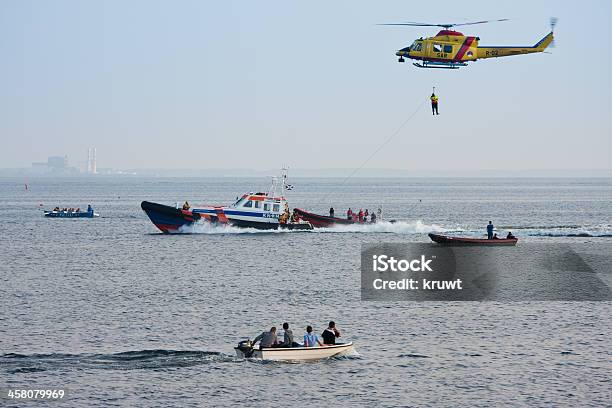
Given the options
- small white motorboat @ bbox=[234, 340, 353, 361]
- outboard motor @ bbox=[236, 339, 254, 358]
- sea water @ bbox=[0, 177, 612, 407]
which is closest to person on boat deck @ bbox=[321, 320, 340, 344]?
small white motorboat @ bbox=[234, 340, 353, 361]

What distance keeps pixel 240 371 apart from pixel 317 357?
3586 mm

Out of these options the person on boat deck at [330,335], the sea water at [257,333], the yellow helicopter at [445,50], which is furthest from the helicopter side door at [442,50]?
the person on boat deck at [330,335]

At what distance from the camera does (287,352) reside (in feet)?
130

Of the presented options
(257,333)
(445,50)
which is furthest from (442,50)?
(257,333)

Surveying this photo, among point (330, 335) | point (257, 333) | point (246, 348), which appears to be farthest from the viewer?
point (257, 333)

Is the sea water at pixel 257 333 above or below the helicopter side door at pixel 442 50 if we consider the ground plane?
below

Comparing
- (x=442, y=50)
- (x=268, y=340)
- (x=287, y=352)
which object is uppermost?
(x=442, y=50)

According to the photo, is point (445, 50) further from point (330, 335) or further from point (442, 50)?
point (330, 335)

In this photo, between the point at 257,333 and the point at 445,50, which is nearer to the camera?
the point at 257,333

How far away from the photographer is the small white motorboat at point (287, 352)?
3947cm

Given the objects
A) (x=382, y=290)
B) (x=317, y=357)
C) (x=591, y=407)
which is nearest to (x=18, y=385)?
(x=317, y=357)

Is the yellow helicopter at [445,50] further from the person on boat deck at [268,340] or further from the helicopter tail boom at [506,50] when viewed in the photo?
the person on boat deck at [268,340]

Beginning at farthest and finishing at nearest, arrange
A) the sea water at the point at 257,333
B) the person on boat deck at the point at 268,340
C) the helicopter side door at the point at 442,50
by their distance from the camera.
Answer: the helicopter side door at the point at 442,50 → the person on boat deck at the point at 268,340 → the sea water at the point at 257,333

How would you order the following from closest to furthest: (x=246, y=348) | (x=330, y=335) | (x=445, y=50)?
(x=246, y=348)
(x=330, y=335)
(x=445, y=50)
